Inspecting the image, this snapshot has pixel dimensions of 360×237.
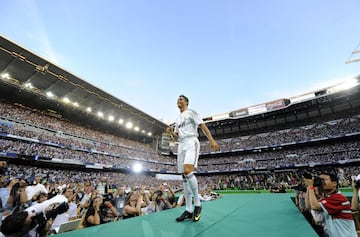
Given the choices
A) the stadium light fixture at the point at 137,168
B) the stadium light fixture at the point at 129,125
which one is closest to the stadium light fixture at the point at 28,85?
the stadium light fixture at the point at 129,125

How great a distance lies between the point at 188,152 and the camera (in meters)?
2.71

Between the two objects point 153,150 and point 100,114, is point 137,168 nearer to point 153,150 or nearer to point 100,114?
point 153,150

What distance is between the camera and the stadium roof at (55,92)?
16.5 m

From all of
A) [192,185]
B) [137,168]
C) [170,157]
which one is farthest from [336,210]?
[170,157]

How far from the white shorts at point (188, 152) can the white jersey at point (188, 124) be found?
84 mm

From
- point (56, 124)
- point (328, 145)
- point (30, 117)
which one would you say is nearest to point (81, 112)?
point (56, 124)

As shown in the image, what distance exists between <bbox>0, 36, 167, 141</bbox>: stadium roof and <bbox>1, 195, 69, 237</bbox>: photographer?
19.2 metres

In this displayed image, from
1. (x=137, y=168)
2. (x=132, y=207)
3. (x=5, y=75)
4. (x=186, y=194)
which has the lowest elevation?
(x=132, y=207)

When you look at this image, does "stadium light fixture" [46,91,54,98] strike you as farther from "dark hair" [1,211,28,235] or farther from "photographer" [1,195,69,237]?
"dark hair" [1,211,28,235]

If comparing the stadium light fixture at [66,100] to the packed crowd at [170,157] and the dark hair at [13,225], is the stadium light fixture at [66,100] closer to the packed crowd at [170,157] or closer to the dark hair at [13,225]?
the packed crowd at [170,157]

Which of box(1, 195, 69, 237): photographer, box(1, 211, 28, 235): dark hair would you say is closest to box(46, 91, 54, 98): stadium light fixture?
box(1, 195, 69, 237): photographer

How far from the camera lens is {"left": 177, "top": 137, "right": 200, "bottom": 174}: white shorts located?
8.76 ft

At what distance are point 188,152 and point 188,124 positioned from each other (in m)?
0.49

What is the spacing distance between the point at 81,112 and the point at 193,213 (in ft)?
86.6
